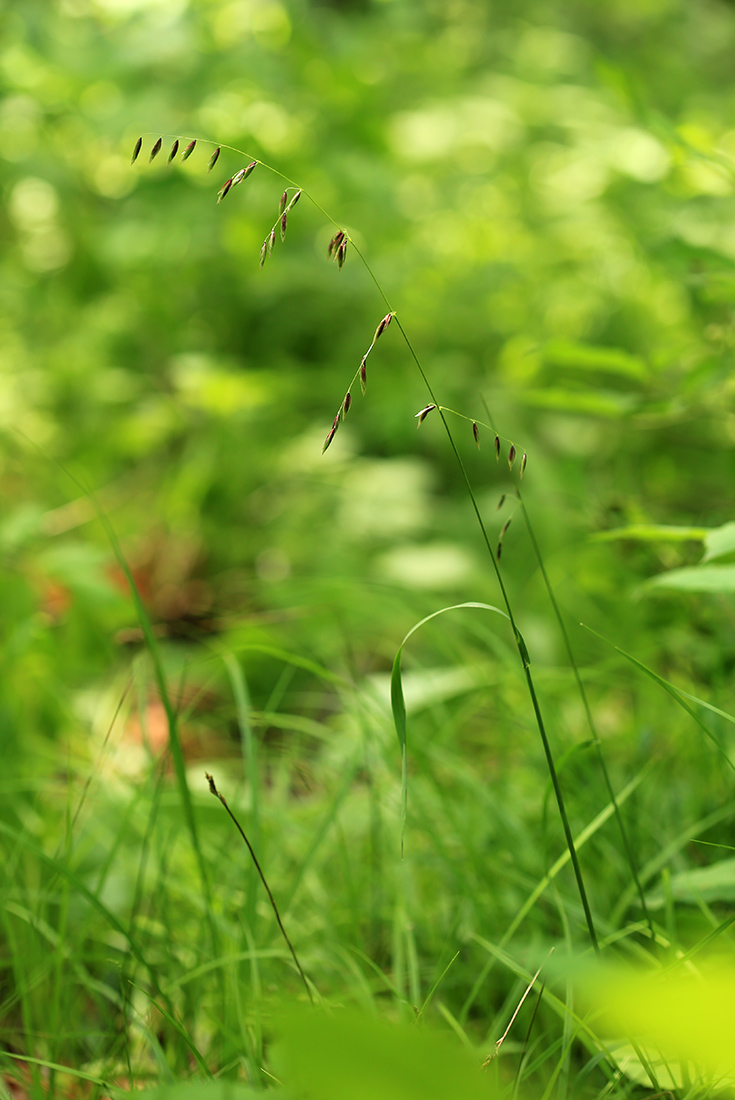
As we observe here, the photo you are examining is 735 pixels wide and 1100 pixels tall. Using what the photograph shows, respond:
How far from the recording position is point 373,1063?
0.32 m

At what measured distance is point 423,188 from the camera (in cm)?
352

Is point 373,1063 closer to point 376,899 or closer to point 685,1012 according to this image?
point 685,1012

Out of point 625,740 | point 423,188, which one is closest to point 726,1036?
point 625,740

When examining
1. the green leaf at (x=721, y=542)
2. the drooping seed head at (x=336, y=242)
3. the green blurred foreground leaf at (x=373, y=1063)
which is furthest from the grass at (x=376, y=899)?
the green blurred foreground leaf at (x=373, y=1063)

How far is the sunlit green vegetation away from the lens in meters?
0.80

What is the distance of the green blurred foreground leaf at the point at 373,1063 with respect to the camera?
12.4 inches

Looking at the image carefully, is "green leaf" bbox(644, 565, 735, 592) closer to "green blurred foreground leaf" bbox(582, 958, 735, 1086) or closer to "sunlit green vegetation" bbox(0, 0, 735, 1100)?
"sunlit green vegetation" bbox(0, 0, 735, 1100)

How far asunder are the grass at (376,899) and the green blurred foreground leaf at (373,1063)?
9.5 inches

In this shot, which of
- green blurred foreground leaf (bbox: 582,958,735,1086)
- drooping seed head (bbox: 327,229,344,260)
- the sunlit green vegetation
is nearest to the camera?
green blurred foreground leaf (bbox: 582,958,735,1086)

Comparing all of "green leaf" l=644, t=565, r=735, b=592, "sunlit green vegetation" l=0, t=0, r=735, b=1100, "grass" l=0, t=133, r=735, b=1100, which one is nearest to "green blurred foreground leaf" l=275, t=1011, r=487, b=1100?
"sunlit green vegetation" l=0, t=0, r=735, b=1100

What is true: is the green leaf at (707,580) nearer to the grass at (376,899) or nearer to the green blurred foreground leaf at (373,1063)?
the grass at (376,899)

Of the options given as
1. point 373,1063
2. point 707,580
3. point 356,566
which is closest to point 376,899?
point 707,580

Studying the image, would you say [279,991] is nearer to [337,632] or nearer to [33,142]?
[337,632]

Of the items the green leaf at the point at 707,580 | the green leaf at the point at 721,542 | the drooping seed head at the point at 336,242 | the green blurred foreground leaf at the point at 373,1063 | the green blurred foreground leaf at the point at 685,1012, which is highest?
the drooping seed head at the point at 336,242
